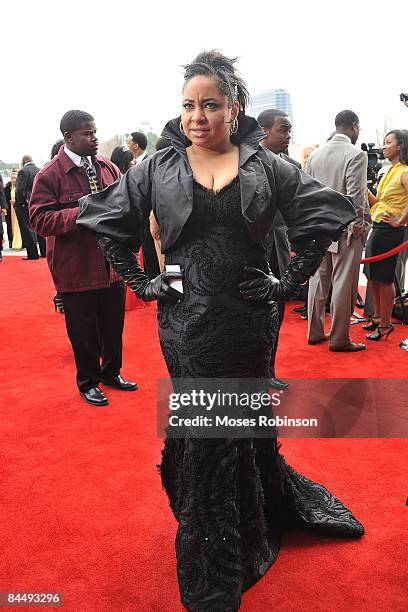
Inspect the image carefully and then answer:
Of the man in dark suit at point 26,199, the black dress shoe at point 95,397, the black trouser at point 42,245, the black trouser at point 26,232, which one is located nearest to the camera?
the black dress shoe at point 95,397

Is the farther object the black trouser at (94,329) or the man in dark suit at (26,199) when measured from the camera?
the man in dark suit at (26,199)

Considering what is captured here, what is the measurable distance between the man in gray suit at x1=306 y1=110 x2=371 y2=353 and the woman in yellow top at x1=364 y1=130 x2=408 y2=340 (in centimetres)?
31

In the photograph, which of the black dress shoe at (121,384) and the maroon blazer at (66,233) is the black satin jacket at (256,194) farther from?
the black dress shoe at (121,384)

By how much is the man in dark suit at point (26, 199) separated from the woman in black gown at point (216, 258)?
7144 millimetres

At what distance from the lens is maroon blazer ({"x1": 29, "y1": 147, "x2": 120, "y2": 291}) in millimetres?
3318

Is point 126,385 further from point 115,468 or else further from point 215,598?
point 215,598

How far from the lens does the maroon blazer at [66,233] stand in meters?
3.32

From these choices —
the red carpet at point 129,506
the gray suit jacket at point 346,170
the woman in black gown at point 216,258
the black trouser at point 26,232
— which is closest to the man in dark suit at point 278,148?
the gray suit jacket at point 346,170

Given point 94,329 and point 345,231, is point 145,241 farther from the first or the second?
point 94,329

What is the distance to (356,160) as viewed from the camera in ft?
14.0

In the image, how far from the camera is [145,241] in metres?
6.25

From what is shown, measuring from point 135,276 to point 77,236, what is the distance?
151 cm

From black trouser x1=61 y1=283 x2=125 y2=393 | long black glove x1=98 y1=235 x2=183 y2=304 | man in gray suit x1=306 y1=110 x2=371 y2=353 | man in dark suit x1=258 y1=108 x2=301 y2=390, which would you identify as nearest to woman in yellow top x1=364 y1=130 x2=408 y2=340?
man in gray suit x1=306 y1=110 x2=371 y2=353

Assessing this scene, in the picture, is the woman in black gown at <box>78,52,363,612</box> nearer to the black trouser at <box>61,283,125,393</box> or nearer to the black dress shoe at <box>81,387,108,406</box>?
the black trouser at <box>61,283,125,393</box>
